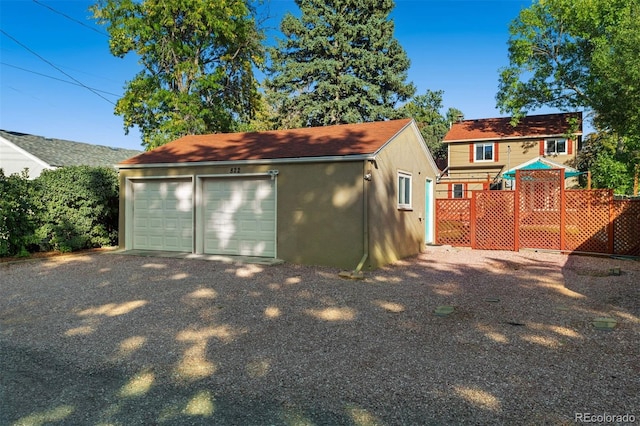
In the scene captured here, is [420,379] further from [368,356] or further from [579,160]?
[579,160]

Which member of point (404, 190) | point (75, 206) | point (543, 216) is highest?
point (404, 190)

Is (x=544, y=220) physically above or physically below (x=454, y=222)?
above

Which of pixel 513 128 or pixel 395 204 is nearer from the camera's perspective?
pixel 395 204

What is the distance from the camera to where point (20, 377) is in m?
3.85

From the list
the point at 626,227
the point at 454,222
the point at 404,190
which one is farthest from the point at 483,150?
the point at 404,190

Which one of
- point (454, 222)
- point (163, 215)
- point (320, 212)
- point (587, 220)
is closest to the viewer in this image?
point (320, 212)

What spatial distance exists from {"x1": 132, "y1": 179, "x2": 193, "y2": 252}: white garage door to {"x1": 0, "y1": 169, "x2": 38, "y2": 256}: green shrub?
2543mm

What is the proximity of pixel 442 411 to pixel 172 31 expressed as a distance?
23.5m

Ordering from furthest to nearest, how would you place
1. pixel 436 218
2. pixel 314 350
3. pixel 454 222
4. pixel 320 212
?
pixel 436 218, pixel 454 222, pixel 320 212, pixel 314 350

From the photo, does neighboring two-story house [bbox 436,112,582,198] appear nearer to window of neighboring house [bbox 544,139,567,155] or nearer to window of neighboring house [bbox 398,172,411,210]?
window of neighboring house [bbox 544,139,567,155]

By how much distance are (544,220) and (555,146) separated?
1750 centimetres

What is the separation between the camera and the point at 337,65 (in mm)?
27891

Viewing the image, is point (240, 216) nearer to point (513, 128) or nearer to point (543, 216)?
point (543, 216)

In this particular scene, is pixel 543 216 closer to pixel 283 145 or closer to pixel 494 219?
pixel 494 219
